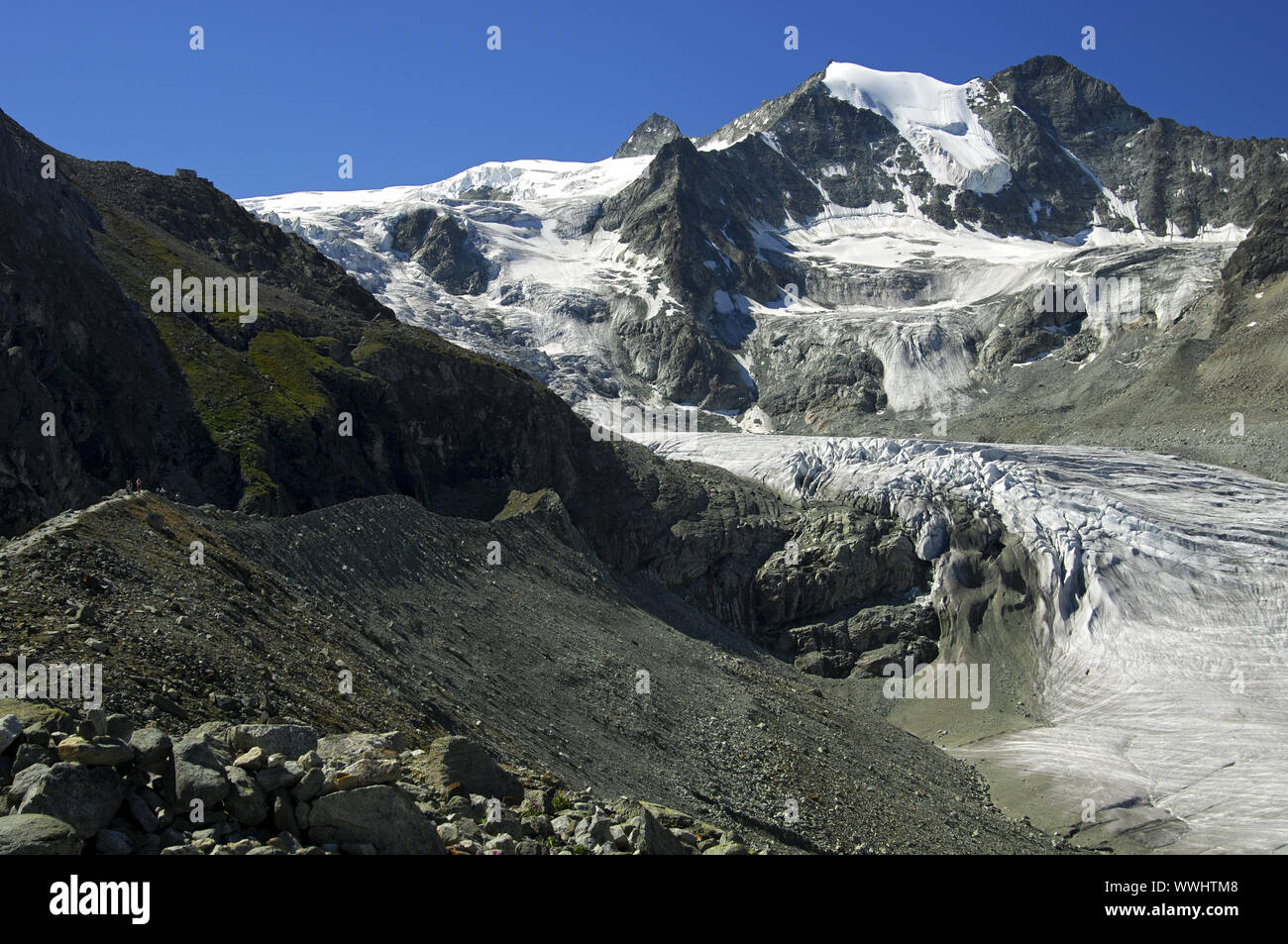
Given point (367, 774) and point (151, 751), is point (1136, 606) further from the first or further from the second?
point (151, 751)

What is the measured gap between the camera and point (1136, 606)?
82.9 metres

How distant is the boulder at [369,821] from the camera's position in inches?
488

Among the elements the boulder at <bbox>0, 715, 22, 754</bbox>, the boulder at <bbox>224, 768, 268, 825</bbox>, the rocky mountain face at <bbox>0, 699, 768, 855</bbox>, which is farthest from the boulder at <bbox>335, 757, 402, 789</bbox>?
the boulder at <bbox>0, 715, 22, 754</bbox>

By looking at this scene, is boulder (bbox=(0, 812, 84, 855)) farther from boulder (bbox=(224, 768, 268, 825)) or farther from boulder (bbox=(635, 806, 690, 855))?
boulder (bbox=(635, 806, 690, 855))

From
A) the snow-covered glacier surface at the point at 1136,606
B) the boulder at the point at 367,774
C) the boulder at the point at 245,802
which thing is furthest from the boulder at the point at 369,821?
the snow-covered glacier surface at the point at 1136,606

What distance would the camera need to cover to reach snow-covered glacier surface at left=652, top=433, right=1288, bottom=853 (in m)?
63.8

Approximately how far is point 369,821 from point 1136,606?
81.0 meters

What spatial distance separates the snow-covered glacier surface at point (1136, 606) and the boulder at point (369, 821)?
2137 inches

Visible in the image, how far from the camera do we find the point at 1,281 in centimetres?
5744

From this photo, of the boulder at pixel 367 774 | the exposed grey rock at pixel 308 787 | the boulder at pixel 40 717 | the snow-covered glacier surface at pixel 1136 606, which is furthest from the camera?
the snow-covered glacier surface at pixel 1136 606

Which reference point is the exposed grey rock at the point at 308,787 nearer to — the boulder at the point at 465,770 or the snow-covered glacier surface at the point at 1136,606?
the boulder at the point at 465,770

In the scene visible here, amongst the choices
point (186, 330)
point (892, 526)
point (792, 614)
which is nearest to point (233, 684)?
point (186, 330)

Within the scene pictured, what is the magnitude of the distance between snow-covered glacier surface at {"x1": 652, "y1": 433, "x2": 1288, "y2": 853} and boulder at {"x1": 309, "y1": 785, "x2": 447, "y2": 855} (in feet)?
178

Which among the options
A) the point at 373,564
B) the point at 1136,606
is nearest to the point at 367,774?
the point at 373,564
